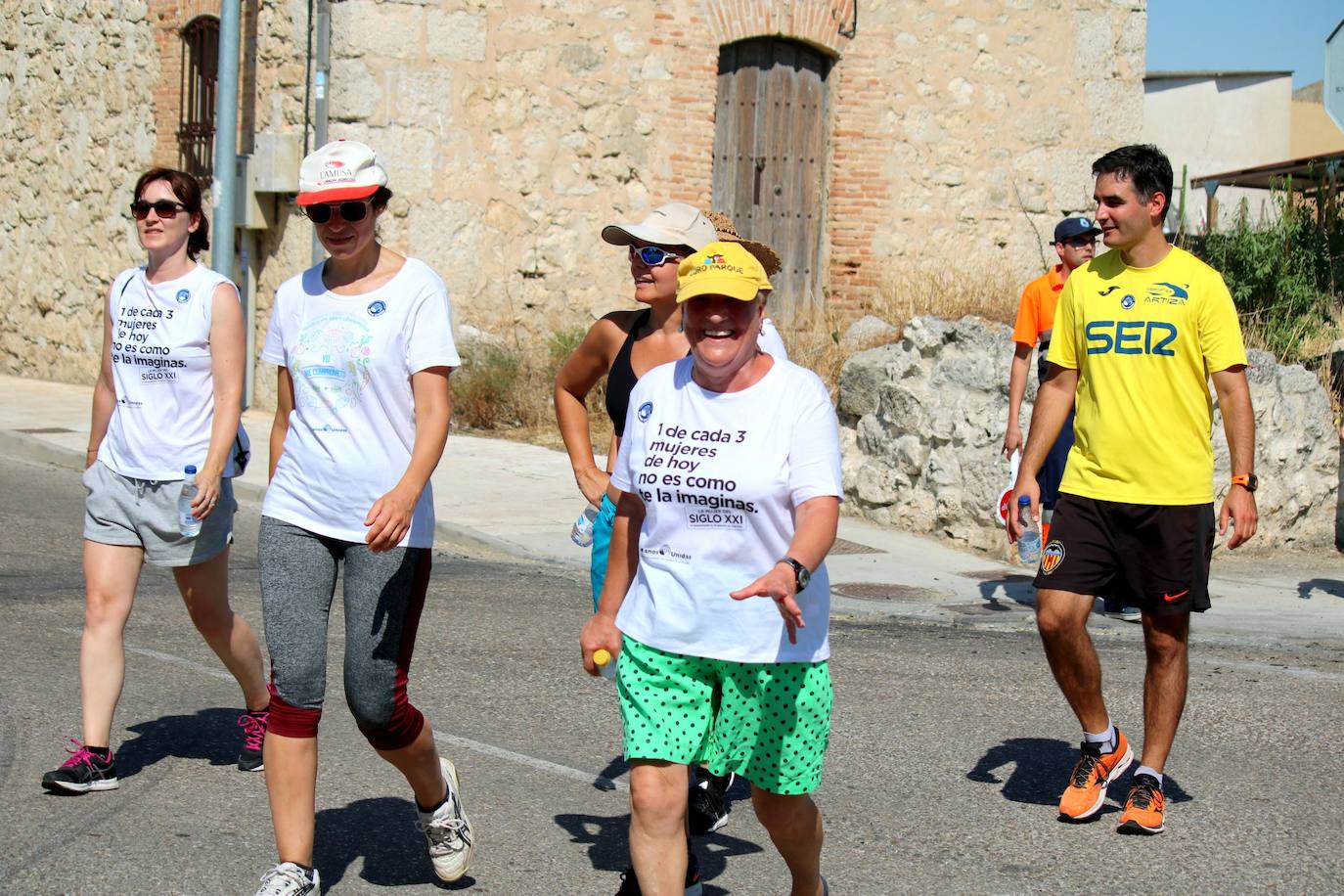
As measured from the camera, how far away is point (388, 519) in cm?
423

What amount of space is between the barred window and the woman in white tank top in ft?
39.9

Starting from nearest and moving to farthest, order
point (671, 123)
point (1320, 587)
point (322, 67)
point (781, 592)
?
1. point (781, 592)
2. point (1320, 587)
3. point (322, 67)
4. point (671, 123)

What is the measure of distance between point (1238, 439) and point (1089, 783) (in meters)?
1.19

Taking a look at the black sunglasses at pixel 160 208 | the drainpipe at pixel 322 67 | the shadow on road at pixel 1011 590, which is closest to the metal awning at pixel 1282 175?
the shadow on road at pixel 1011 590

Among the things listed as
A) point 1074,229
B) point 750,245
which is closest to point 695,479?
point 750,245

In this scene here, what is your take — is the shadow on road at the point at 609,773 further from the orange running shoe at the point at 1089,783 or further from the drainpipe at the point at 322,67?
the drainpipe at the point at 322,67

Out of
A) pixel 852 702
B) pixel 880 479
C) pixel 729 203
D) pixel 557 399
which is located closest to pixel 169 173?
pixel 557 399

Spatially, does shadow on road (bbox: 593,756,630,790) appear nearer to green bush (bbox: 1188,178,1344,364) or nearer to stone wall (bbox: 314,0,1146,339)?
green bush (bbox: 1188,178,1344,364)

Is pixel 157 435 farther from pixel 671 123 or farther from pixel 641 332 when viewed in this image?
pixel 671 123

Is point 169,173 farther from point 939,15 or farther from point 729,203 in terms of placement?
point 939,15

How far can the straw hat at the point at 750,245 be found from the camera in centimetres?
482

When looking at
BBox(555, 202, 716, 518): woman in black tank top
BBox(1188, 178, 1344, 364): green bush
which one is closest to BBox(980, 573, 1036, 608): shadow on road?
BBox(555, 202, 716, 518): woman in black tank top

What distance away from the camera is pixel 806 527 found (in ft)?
12.3

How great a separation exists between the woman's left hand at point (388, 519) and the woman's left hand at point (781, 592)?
100 cm
